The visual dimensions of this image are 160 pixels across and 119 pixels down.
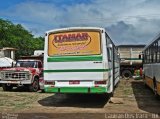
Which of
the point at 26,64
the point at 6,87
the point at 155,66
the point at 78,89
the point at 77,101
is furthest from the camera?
the point at 26,64

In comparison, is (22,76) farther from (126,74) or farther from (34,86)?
(126,74)

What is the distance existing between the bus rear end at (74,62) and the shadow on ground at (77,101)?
1.05 metres

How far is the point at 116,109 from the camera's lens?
14.7 metres

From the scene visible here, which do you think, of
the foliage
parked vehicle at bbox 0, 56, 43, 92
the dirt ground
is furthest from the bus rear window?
the foliage

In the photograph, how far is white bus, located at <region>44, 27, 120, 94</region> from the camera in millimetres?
15078

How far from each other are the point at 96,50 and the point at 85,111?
2607 millimetres

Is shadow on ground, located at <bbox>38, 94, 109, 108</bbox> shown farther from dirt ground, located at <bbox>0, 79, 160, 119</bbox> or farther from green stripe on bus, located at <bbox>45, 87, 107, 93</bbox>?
green stripe on bus, located at <bbox>45, 87, 107, 93</bbox>

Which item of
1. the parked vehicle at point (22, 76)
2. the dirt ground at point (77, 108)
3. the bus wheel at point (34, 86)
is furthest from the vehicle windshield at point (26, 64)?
the dirt ground at point (77, 108)

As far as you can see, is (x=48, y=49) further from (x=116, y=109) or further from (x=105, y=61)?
(x=116, y=109)

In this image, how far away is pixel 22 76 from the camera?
22266 mm

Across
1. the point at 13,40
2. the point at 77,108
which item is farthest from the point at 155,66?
the point at 13,40

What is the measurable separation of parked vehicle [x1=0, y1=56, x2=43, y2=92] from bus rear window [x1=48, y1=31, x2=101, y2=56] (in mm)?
6784

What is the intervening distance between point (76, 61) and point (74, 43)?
0.78 metres

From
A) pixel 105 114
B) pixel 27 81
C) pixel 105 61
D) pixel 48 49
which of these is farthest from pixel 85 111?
pixel 27 81
